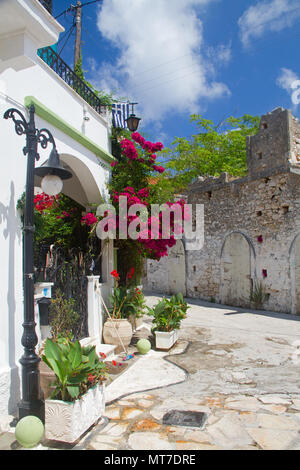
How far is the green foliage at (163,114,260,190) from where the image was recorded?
68.0 feet

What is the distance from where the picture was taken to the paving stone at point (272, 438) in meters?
3.12

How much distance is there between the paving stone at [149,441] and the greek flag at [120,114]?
654 centimetres

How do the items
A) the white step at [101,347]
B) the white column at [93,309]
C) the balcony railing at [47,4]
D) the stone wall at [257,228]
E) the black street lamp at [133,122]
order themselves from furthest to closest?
1. the stone wall at [257,228]
2. the black street lamp at [133,122]
3. the white column at [93,309]
4. the white step at [101,347]
5. the balcony railing at [47,4]

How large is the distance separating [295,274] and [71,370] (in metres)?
8.98

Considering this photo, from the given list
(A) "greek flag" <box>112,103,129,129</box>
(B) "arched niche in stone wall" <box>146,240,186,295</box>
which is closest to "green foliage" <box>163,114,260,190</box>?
(B) "arched niche in stone wall" <box>146,240,186,295</box>

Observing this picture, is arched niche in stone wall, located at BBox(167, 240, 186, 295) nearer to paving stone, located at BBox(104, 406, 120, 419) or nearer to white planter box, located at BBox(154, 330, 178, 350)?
white planter box, located at BBox(154, 330, 178, 350)

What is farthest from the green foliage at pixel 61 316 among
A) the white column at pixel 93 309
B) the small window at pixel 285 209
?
the small window at pixel 285 209

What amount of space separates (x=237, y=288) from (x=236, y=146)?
37.5 ft

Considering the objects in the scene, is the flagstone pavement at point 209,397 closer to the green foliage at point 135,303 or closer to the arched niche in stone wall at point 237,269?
the green foliage at point 135,303

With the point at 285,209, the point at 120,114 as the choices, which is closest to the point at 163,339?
the point at 120,114

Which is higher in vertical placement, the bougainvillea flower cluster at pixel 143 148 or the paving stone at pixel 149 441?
the bougainvillea flower cluster at pixel 143 148

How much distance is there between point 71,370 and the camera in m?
3.37

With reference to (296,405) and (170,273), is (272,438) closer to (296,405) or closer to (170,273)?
(296,405)

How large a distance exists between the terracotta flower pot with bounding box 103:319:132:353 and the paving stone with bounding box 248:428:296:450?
11.4 ft
